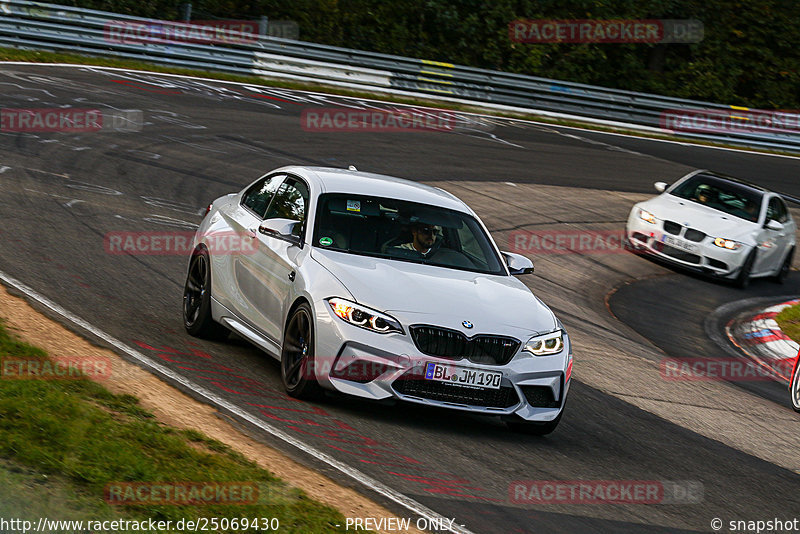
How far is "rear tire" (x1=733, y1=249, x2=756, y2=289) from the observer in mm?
18625

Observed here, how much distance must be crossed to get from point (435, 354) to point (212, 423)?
1.58m

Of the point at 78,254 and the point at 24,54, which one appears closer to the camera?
the point at 78,254

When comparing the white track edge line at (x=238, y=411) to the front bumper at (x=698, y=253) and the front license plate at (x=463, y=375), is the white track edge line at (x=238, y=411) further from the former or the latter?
the front bumper at (x=698, y=253)

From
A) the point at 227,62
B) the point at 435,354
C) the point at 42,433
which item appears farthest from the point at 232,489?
the point at 227,62

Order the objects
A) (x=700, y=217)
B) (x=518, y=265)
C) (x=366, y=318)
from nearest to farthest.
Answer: (x=366, y=318), (x=518, y=265), (x=700, y=217)

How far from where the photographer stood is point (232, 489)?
18.7ft

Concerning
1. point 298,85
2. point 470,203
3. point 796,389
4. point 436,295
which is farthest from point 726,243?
point 298,85

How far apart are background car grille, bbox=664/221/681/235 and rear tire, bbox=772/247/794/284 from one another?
2.61 meters

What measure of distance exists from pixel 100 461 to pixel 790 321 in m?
12.7

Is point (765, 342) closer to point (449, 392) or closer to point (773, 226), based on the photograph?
point (773, 226)

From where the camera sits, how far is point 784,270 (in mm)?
20125

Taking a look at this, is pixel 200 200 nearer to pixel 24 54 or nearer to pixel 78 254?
pixel 78 254

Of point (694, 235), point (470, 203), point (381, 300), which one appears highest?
point (381, 300)

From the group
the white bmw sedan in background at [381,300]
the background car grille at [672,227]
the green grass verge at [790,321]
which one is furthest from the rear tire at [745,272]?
the white bmw sedan in background at [381,300]
